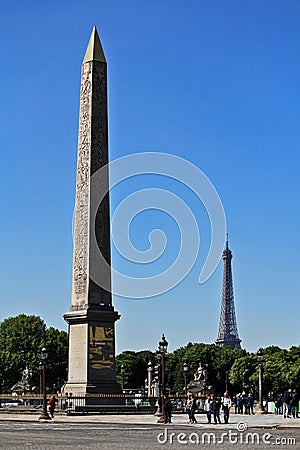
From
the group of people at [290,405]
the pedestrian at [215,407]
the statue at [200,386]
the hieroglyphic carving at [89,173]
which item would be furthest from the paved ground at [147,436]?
the statue at [200,386]

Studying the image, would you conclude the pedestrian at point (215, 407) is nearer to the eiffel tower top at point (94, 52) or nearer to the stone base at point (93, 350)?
the stone base at point (93, 350)

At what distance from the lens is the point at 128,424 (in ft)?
109

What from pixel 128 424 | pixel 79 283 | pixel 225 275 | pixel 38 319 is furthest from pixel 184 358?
pixel 128 424

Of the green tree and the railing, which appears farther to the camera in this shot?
the green tree

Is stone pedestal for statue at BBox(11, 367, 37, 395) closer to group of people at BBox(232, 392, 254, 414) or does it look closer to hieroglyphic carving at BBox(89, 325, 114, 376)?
group of people at BBox(232, 392, 254, 414)

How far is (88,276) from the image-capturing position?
135 feet

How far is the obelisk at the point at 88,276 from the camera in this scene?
4122 centimetres

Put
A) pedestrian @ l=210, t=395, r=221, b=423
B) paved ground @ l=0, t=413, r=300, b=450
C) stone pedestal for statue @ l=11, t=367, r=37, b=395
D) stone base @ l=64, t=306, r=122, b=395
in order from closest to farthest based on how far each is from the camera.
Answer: paved ground @ l=0, t=413, r=300, b=450 < pedestrian @ l=210, t=395, r=221, b=423 < stone base @ l=64, t=306, r=122, b=395 < stone pedestal for statue @ l=11, t=367, r=37, b=395

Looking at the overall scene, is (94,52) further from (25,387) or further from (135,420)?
(25,387)

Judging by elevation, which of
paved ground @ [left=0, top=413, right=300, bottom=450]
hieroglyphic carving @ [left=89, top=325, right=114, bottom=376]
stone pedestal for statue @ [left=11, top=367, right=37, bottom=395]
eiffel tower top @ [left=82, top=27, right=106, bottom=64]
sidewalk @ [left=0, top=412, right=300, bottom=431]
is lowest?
paved ground @ [left=0, top=413, right=300, bottom=450]

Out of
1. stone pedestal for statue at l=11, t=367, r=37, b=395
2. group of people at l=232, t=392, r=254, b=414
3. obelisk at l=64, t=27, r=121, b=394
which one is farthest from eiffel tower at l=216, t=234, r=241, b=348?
obelisk at l=64, t=27, r=121, b=394

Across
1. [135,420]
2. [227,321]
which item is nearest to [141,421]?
[135,420]

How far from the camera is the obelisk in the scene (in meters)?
41.2

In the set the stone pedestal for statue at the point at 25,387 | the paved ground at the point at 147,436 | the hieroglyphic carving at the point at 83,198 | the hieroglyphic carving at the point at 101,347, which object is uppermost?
the hieroglyphic carving at the point at 83,198
